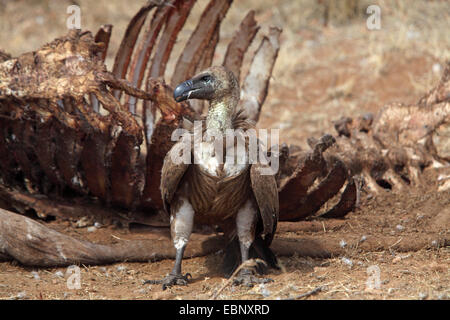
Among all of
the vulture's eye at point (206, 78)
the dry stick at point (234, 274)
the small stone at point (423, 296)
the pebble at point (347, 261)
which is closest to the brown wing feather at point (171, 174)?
the vulture's eye at point (206, 78)

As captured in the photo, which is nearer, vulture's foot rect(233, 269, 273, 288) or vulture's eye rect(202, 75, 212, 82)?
vulture's foot rect(233, 269, 273, 288)

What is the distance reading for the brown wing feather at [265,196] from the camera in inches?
143

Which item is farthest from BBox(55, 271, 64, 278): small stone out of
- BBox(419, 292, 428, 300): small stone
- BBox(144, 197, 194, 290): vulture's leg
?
BBox(419, 292, 428, 300): small stone

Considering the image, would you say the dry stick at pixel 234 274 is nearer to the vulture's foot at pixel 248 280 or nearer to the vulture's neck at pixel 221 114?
the vulture's foot at pixel 248 280

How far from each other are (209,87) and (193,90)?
0.10 metres

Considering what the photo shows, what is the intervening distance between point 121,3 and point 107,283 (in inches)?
460

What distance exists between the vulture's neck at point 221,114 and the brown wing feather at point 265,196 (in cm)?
31

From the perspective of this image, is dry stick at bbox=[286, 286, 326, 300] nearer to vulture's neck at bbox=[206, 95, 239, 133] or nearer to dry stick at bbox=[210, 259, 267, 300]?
dry stick at bbox=[210, 259, 267, 300]

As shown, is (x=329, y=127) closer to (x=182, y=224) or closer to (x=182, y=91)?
(x=182, y=224)

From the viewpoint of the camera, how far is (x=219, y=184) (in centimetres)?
371

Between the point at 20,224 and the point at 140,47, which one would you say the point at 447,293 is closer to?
the point at 20,224

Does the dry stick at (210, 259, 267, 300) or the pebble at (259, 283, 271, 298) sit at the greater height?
the dry stick at (210, 259, 267, 300)

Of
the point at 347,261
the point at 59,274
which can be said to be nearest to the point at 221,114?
the point at 347,261

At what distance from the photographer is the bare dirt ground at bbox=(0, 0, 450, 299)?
11.8 feet
